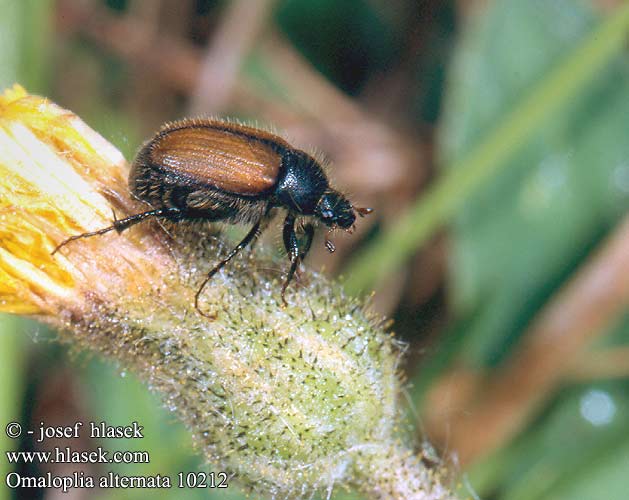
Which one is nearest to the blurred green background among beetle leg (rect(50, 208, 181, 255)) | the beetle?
the beetle

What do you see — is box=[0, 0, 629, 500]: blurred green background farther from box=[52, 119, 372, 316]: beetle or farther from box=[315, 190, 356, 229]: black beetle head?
box=[52, 119, 372, 316]: beetle

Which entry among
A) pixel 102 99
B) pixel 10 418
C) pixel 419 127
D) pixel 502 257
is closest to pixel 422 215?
pixel 502 257

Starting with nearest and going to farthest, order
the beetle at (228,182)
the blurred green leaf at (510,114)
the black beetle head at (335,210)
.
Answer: the beetle at (228,182) < the black beetle head at (335,210) < the blurred green leaf at (510,114)

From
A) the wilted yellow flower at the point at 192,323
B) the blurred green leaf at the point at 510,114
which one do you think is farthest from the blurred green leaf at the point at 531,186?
the wilted yellow flower at the point at 192,323

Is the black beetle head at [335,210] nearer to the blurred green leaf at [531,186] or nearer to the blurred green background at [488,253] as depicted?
the blurred green background at [488,253]

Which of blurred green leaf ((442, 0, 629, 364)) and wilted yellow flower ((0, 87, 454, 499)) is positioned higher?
blurred green leaf ((442, 0, 629, 364))

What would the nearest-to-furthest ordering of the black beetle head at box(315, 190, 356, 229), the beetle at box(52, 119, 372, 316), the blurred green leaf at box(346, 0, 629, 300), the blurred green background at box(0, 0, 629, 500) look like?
the beetle at box(52, 119, 372, 316)
the black beetle head at box(315, 190, 356, 229)
the blurred green background at box(0, 0, 629, 500)
the blurred green leaf at box(346, 0, 629, 300)

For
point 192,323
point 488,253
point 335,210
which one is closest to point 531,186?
point 488,253
